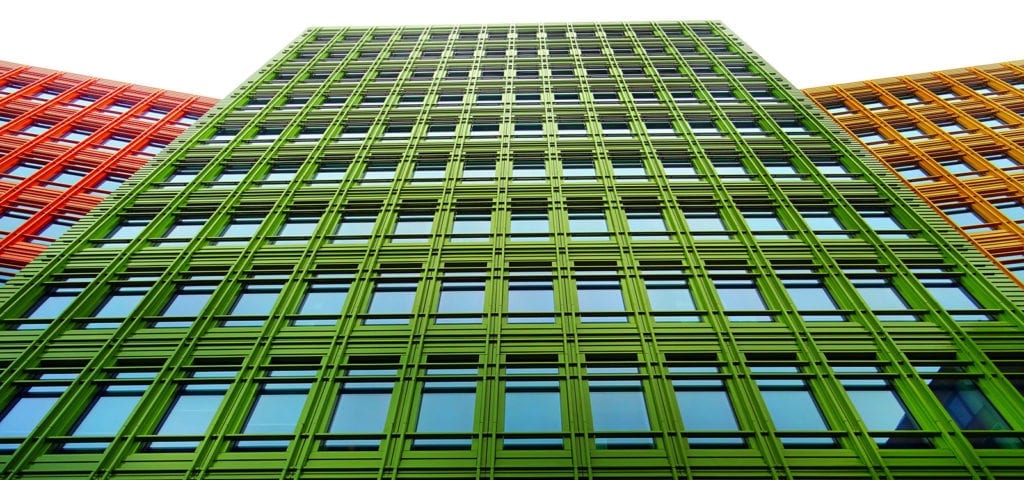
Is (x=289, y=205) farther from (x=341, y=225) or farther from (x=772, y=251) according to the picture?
(x=772, y=251)

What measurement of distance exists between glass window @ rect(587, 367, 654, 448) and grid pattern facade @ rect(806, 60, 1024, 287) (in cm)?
1422

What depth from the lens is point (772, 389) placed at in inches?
556

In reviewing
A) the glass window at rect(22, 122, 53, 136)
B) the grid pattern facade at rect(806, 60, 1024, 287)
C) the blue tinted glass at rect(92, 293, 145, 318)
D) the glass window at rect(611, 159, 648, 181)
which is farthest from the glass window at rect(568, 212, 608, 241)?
the glass window at rect(22, 122, 53, 136)

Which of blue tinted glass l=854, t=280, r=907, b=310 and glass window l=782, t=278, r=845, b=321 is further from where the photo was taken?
blue tinted glass l=854, t=280, r=907, b=310

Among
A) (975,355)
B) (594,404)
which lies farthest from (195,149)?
(975,355)

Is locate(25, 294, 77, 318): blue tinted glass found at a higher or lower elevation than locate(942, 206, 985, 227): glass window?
lower

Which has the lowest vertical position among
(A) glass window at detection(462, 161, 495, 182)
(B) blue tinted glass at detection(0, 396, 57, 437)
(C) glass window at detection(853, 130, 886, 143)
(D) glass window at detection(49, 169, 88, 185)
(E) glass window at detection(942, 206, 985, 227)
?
(B) blue tinted glass at detection(0, 396, 57, 437)

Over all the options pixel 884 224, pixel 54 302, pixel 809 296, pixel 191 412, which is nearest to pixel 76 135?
pixel 54 302

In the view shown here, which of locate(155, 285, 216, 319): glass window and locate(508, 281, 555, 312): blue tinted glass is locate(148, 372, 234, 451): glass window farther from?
locate(508, 281, 555, 312): blue tinted glass

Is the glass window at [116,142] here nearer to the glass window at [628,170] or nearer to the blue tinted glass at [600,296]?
the glass window at [628,170]

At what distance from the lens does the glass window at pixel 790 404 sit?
506 inches

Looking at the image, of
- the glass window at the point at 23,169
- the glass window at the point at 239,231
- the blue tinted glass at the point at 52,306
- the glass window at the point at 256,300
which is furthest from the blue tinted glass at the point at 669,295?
the glass window at the point at 23,169

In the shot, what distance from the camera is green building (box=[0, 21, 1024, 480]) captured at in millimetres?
12711

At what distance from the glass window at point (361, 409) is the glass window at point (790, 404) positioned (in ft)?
28.7
